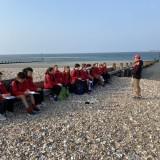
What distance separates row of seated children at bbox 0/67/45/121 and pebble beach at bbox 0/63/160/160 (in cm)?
25

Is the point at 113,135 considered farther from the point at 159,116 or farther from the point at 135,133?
the point at 159,116

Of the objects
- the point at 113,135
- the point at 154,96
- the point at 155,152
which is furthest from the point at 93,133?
the point at 154,96

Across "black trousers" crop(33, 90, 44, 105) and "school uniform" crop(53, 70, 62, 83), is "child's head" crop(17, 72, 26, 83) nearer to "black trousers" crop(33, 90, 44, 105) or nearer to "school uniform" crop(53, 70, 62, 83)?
"black trousers" crop(33, 90, 44, 105)

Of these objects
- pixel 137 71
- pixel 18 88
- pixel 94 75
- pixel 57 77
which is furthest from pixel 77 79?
pixel 18 88

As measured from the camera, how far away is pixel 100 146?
6133 mm

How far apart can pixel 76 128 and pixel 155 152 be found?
2045 millimetres

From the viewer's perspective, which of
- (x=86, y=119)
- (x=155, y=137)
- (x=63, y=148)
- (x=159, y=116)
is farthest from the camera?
(x=159, y=116)

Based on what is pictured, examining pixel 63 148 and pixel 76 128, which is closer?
pixel 63 148

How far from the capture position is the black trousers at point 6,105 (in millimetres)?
8125

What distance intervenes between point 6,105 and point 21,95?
0.52 metres

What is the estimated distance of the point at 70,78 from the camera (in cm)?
1315

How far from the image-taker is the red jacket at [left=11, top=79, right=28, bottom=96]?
8.80 m

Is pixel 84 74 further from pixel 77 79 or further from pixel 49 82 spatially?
pixel 49 82

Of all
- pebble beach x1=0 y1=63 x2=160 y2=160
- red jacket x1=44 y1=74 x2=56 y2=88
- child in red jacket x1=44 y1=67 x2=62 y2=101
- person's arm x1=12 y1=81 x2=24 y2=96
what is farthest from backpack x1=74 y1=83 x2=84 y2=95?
person's arm x1=12 y1=81 x2=24 y2=96
